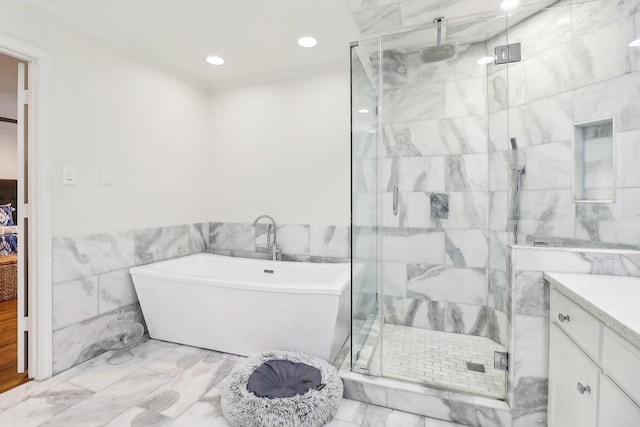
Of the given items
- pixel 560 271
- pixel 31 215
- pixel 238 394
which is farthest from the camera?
pixel 31 215

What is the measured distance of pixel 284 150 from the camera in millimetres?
3211

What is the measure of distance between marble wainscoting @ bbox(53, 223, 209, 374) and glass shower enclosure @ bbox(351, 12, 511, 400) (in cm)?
191

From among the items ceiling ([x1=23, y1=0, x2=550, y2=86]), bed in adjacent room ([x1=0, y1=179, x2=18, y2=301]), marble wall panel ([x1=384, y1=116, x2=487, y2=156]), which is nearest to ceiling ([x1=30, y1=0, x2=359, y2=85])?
ceiling ([x1=23, y1=0, x2=550, y2=86])

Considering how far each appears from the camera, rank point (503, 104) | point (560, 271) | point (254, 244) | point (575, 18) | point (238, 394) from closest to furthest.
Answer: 1. point (560, 271)
2. point (238, 394)
3. point (575, 18)
4. point (503, 104)
5. point (254, 244)

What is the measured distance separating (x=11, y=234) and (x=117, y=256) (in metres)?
2.84

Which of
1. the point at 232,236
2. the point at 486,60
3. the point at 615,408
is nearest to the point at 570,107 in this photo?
the point at 486,60

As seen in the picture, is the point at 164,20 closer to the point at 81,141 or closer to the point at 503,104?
the point at 81,141

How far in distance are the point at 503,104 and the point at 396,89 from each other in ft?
2.67

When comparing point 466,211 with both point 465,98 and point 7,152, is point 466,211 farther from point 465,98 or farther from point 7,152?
point 7,152

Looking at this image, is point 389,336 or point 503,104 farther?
point 389,336

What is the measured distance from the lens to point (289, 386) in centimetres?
180

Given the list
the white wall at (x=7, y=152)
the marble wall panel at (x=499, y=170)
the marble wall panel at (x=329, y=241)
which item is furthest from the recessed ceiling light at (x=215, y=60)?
the white wall at (x=7, y=152)

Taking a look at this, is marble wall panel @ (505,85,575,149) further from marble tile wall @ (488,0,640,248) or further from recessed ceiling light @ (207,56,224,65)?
recessed ceiling light @ (207,56,224,65)

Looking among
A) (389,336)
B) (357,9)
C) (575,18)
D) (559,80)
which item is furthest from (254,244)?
(575,18)
